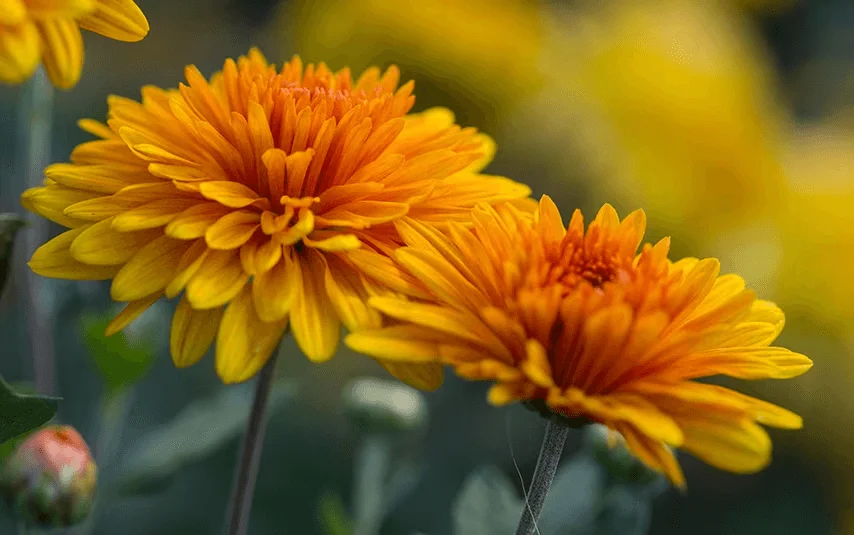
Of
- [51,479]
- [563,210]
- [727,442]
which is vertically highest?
[563,210]

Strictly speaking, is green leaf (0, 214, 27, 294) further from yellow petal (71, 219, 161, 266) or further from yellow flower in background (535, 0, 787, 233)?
yellow flower in background (535, 0, 787, 233)

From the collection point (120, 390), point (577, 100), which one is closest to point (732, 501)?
point (577, 100)

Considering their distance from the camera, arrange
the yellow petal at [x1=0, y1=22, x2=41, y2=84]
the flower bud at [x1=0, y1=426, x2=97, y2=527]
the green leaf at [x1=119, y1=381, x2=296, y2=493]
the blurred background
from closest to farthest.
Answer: the yellow petal at [x1=0, y1=22, x2=41, y2=84], the flower bud at [x1=0, y1=426, x2=97, y2=527], the green leaf at [x1=119, y1=381, x2=296, y2=493], the blurred background

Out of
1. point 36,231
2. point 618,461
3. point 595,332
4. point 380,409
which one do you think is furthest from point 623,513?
point 36,231

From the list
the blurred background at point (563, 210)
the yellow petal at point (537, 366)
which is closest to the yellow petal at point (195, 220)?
the yellow petal at point (537, 366)

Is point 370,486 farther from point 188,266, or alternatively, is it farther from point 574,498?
point 188,266

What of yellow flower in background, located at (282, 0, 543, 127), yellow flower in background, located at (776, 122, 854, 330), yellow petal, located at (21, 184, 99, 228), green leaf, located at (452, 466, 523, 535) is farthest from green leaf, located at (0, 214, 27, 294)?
yellow flower in background, located at (776, 122, 854, 330)

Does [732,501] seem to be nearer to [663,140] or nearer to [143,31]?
[663,140]
